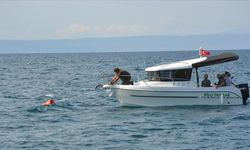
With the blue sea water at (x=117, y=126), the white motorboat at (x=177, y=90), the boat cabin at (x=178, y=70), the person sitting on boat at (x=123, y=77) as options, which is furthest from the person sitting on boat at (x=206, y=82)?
the person sitting on boat at (x=123, y=77)

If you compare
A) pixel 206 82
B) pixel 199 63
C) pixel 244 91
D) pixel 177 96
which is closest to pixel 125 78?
pixel 177 96

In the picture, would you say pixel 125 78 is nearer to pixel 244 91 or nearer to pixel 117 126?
pixel 244 91

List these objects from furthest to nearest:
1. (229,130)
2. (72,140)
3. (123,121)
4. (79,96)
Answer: (79,96)
(123,121)
(229,130)
(72,140)

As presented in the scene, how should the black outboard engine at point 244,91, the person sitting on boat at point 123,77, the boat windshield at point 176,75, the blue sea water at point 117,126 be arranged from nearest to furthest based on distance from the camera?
the blue sea water at point 117,126 → the boat windshield at point 176,75 → the person sitting on boat at point 123,77 → the black outboard engine at point 244,91

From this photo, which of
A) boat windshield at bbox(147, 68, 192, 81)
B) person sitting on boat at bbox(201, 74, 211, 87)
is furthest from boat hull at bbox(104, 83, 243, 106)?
boat windshield at bbox(147, 68, 192, 81)

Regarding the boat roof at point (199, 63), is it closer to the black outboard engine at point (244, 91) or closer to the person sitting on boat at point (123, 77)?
the person sitting on boat at point (123, 77)

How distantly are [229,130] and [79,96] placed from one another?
1592cm

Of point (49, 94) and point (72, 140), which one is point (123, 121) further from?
point (49, 94)

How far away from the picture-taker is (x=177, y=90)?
29.5 m

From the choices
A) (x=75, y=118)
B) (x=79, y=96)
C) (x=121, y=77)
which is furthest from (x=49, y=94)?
(x=75, y=118)

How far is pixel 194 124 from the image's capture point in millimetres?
24828

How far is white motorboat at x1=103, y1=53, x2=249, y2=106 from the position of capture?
2961 centimetres

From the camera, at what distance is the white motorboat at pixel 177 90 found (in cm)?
2961

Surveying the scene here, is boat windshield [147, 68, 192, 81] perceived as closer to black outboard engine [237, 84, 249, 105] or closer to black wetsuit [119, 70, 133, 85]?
black wetsuit [119, 70, 133, 85]
